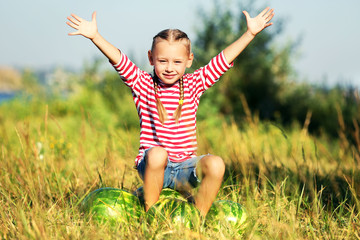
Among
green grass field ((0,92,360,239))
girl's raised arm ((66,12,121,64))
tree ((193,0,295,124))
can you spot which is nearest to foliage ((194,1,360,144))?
tree ((193,0,295,124))

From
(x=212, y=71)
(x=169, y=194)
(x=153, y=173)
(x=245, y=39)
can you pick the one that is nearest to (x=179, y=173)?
(x=169, y=194)

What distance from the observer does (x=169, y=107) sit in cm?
296

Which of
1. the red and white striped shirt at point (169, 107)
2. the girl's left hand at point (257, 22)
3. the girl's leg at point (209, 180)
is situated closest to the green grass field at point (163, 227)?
the girl's leg at point (209, 180)

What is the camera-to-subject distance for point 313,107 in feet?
33.6

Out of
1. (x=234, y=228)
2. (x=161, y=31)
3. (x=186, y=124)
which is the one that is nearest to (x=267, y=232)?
(x=234, y=228)

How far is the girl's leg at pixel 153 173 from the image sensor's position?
8.77ft

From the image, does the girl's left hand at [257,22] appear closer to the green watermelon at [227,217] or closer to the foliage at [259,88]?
the green watermelon at [227,217]

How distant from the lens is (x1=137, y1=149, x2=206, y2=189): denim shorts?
112 inches

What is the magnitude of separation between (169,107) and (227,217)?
89 centimetres

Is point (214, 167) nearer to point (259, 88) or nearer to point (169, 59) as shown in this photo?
point (169, 59)

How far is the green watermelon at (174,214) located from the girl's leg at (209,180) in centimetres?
9

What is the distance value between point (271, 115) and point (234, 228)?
7963mm

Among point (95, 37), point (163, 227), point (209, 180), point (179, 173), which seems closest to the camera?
point (163, 227)

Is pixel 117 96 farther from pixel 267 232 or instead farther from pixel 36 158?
pixel 267 232
